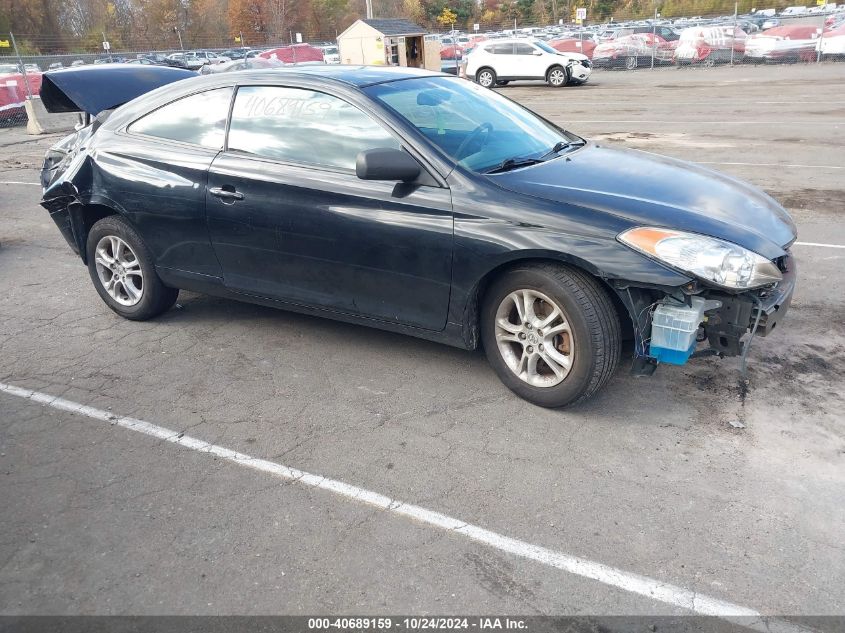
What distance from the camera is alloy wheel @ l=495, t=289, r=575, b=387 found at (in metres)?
3.72

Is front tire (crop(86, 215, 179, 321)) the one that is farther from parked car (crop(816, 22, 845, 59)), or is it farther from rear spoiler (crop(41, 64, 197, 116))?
parked car (crop(816, 22, 845, 59))

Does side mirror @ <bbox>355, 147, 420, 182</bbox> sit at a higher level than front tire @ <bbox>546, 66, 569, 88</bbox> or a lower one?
higher

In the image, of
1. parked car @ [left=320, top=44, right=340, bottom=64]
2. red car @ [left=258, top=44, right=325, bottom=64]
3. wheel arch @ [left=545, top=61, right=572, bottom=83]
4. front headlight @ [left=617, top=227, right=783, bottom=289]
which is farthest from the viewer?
parked car @ [left=320, top=44, right=340, bottom=64]

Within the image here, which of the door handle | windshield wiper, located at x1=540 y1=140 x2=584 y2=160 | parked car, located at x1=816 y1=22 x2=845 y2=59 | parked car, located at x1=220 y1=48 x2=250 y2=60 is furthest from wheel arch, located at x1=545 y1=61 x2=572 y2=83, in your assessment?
Answer: the door handle

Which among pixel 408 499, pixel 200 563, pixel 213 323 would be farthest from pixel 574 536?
pixel 213 323

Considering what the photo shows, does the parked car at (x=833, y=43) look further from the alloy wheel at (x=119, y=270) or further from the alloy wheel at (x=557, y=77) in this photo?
the alloy wheel at (x=119, y=270)

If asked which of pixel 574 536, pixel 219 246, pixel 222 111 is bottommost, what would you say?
pixel 574 536

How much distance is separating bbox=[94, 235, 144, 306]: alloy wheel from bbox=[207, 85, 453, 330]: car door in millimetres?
915

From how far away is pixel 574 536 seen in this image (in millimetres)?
2932

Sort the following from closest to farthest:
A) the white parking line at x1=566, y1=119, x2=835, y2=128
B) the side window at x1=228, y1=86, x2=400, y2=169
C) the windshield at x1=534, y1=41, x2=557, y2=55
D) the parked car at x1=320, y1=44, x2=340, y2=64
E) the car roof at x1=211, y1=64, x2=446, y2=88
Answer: the side window at x1=228, y1=86, x2=400, y2=169 < the car roof at x1=211, y1=64, x2=446, y2=88 < the white parking line at x1=566, y1=119, x2=835, y2=128 < the windshield at x1=534, y1=41, x2=557, y2=55 < the parked car at x1=320, y1=44, x2=340, y2=64

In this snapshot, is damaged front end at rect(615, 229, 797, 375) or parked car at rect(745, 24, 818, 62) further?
parked car at rect(745, 24, 818, 62)

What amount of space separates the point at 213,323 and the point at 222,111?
4.95 feet

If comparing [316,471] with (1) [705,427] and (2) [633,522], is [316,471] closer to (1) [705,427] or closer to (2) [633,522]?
(2) [633,522]

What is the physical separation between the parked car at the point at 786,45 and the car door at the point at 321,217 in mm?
29483
